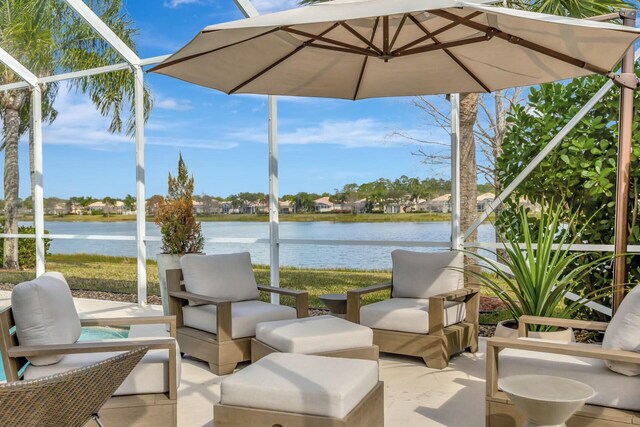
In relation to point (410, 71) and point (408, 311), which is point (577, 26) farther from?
point (408, 311)

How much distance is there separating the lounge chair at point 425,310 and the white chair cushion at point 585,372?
44.1 inches

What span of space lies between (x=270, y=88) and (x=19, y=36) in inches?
371

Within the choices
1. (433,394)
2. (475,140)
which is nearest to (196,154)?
(475,140)

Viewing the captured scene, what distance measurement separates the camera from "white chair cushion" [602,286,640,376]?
8.99ft

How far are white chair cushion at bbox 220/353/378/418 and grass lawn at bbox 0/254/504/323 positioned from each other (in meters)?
6.36

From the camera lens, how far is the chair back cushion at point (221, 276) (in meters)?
4.64

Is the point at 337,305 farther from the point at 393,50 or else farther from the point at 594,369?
the point at 594,369

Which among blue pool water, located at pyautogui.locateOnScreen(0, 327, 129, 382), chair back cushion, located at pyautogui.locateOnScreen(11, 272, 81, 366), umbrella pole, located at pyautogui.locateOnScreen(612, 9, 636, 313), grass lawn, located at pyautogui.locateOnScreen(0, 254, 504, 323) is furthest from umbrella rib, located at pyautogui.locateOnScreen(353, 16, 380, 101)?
grass lawn, located at pyautogui.locateOnScreen(0, 254, 504, 323)

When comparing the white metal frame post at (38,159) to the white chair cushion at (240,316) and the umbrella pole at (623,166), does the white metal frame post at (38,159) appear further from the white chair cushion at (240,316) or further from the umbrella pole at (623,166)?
the umbrella pole at (623,166)

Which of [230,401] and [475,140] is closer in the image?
[230,401]

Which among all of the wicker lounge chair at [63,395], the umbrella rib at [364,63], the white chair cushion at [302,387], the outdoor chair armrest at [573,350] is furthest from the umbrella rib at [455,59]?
the wicker lounge chair at [63,395]

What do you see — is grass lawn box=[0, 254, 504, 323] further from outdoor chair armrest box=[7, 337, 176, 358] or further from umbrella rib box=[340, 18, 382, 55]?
outdoor chair armrest box=[7, 337, 176, 358]

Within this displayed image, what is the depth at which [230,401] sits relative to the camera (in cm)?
267

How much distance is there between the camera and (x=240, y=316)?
4.32m
